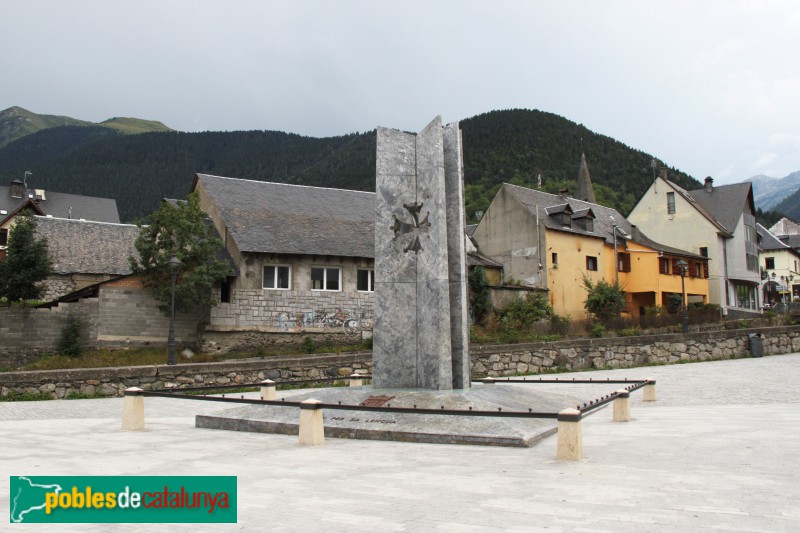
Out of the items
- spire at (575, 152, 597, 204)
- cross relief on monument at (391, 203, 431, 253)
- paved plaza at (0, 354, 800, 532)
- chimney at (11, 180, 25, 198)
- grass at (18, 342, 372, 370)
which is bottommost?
paved plaza at (0, 354, 800, 532)

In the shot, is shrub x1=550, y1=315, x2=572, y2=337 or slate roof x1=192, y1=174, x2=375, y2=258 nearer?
shrub x1=550, y1=315, x2=572, y2=337

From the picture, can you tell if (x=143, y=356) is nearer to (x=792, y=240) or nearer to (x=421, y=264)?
(x=421, y=264)

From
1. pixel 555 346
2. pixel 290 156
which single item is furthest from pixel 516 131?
pixel 555 346

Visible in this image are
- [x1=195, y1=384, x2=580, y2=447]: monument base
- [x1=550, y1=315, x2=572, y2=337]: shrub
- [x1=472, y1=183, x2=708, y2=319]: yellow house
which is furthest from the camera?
[x1=472, y1=183, x2=708, y2=319]: yellow house

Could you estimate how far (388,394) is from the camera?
412 inches

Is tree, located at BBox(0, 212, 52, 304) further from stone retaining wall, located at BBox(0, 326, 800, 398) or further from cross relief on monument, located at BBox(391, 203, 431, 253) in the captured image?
cross relief on monument, located at BBox(391, 203, 431, 253)

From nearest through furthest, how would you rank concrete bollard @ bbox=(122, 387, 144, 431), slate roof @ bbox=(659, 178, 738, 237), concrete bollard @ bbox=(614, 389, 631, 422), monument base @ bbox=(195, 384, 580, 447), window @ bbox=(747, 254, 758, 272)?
monument base @ bbox=(195, 384, 580, 447), concrete bollard @ bbox=(122, 387, 144, 431), concrete bollard @ bbox=(614, 389, 631, 422), slate roof @ bbox=(659, 178, 738, 237), window @ bbox=(747, 254, 758, 272)

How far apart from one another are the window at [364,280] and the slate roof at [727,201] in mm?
30882

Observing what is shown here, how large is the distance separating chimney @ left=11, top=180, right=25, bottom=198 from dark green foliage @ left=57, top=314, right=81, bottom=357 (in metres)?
35.0

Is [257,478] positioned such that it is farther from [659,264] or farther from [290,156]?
[290,156]

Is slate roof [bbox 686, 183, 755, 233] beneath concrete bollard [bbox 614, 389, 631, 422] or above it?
above

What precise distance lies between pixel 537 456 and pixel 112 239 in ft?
111

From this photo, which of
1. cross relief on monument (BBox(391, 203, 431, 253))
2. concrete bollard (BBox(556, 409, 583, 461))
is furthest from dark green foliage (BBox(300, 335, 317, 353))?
concrete bollard (BBox(556, 409, 583, 461))

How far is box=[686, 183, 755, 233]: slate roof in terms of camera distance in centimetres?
4753
